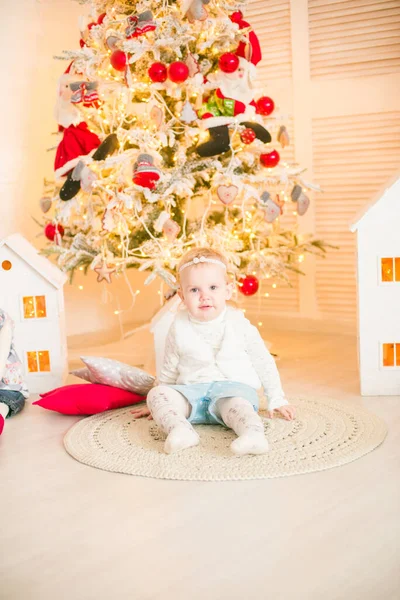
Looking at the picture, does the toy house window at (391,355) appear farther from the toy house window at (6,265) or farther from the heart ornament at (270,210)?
the toy house window at (6,265)

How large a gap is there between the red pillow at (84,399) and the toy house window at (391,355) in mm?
919

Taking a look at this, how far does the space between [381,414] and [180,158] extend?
1.36 meters

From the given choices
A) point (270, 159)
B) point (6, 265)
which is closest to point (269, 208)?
point (270, 159)

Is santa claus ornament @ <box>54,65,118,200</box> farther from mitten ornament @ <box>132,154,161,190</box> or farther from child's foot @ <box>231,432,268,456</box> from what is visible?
child's foot @ <box>231,432,268,456</box>

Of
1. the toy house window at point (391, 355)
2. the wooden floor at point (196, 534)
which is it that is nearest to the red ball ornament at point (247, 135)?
the toy house window at point (391, 355)

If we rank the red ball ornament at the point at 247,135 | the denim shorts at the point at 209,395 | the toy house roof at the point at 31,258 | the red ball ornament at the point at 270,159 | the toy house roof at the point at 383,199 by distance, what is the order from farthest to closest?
1. the red ball ornament at the point at 270,159
2. the red ball ornament at the point at 247,135
3. the toy house roof at the point at 31,258
4. the toy house roof at the point at 383,199
5. the denim shorts at the point at 209,395

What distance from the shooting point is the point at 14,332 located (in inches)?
117

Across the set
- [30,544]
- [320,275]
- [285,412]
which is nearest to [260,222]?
[320,275]

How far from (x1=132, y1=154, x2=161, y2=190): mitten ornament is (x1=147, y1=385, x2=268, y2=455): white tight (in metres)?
0.97

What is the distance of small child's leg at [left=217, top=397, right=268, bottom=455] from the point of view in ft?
6.72

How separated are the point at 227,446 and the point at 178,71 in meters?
1.57

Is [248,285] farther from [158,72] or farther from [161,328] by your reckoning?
[158,72]

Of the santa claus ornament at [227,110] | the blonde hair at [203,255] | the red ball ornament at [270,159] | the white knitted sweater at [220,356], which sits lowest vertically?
the white knitted sweater at [220,356]

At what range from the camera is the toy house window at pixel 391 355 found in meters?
2.69
